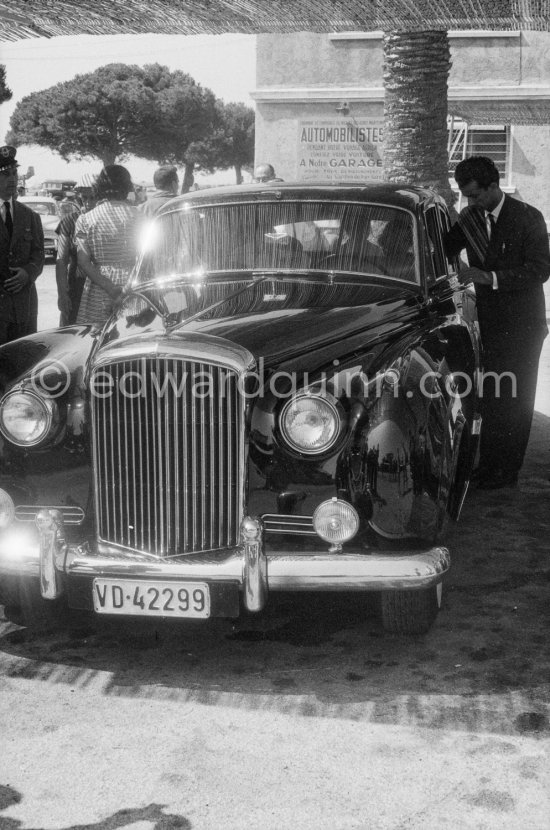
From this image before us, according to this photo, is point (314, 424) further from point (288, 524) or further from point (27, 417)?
point (27, 417)

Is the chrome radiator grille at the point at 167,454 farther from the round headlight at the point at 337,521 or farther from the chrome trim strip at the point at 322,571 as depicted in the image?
the round headlight at the point at 337,521

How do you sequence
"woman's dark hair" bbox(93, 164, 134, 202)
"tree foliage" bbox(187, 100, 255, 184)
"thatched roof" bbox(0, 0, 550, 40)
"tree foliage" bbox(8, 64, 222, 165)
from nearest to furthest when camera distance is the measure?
1. "thatched roof" bbox(0, 0, 550, 40)
2. "woman's dark hair" bbox(93, 164, 134, 202)
3. "tree foliage" bbox(8, 64, 222, 165)
4. "tree foliage" bbox(187, 100, 255, 184)

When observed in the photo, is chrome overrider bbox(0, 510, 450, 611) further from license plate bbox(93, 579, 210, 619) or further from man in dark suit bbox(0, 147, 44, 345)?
man in dark suit bbox(0, 147, 44, 345)

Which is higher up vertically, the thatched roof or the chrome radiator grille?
the thatched roof

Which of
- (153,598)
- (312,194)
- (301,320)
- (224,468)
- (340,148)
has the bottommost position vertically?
(153,598)

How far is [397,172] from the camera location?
39.5 feet

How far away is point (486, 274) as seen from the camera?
19.9 ft

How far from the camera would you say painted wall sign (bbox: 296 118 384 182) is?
71.3ft

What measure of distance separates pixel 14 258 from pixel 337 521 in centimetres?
376

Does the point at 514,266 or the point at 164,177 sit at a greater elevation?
the point at 164,177

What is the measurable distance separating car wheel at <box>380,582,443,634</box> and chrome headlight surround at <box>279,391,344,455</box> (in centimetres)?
70

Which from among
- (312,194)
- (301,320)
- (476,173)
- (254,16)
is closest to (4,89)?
(254,16)

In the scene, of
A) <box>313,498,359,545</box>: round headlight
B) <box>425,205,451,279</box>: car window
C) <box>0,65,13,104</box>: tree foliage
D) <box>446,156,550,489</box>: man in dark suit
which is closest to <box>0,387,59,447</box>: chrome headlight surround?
<box>313,498,359,545</box>: round headlight

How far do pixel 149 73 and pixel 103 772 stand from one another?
195 ft
